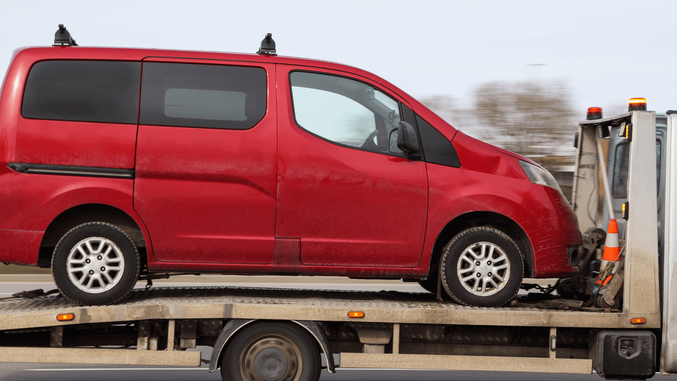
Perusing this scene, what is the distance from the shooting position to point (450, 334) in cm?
451

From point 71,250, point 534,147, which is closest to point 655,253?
point 71,250

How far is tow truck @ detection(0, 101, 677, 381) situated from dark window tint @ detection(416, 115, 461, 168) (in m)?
1.06

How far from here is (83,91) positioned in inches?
172

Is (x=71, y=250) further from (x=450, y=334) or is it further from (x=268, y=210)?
(x=450, y=334)

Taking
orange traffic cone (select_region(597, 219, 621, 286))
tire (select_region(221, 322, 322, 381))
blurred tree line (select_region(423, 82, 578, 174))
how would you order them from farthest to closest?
blurred tree line (select_region(423, 82, 578, 174))
orange traffic cone (select_region(597, 219, 621, 286))
tire (select_region(221, 322, 322, 381))

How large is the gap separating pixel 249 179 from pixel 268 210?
258mm

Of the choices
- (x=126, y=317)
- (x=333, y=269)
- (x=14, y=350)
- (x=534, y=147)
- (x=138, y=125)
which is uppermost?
(x=534, y=147)

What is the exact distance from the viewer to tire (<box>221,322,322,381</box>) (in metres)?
4.22

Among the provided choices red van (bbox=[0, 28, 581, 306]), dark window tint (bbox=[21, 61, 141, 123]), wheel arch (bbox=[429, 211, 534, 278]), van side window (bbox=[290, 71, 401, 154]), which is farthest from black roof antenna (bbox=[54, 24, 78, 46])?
wheel arch (bbox=[429, 211, 534, 278])

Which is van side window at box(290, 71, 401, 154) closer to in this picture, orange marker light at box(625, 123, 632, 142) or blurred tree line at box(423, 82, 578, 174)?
orange marker light at box(625, 123, 632, 142)

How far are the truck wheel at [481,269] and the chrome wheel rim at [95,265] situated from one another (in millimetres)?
2339

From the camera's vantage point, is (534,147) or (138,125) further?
(534,147)

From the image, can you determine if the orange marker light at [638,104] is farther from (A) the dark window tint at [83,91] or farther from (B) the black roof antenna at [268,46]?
(A) the dark window tint at [83,91]

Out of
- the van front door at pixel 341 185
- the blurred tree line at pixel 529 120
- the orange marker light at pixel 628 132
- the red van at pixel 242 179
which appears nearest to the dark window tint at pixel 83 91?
the red van at pixel 242 179
